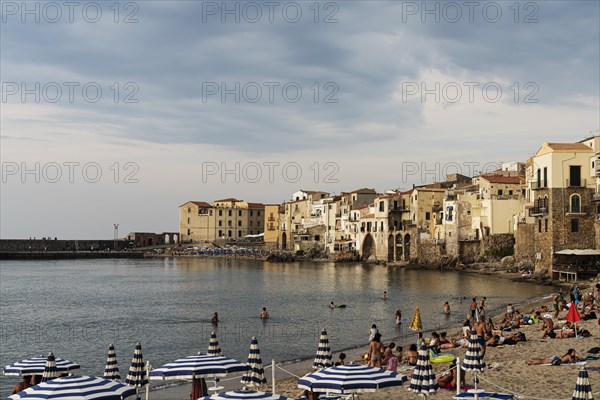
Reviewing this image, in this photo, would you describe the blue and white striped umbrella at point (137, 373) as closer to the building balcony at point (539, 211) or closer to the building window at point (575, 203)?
the building balcony at point (539, 211)

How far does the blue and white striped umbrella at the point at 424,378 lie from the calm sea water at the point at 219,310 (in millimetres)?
14141

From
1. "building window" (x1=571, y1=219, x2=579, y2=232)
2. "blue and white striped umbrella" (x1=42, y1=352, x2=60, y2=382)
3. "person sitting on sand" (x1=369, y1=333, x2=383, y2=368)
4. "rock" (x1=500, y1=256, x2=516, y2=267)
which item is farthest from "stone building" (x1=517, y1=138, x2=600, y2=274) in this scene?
"blue and white striped umbrella" (x1=42, y1=352, x2=60, y2=382)

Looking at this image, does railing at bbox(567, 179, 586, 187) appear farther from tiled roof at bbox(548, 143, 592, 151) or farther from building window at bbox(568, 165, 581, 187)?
tiled roof at bbox(548, 143, 592, 151)

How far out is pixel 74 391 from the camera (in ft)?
35.6

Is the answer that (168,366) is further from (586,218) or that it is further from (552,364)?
(586,218)

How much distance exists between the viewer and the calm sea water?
29875 millimetres

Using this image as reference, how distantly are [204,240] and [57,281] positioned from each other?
69.7 metres

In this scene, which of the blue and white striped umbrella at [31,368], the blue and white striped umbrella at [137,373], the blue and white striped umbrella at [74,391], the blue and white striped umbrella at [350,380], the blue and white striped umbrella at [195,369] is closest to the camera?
the blue and white striped umbrella at [74,391]

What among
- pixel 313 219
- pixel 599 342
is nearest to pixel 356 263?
pixel 313 219

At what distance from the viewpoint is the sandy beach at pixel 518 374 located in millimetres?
16109

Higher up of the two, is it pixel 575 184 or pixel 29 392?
pixel 575 184

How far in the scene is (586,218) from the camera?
55906 millimetres

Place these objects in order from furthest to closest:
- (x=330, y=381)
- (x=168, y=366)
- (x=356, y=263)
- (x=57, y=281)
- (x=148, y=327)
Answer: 1. (x=356, y=263)
2. (x=57, y=281)
3. (x=148, y=327)
4. (x=168, y=366)
5. (x=330, y=381)

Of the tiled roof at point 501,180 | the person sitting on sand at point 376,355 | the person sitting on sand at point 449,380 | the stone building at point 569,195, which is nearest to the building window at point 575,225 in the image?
the stone building at point 569,195
